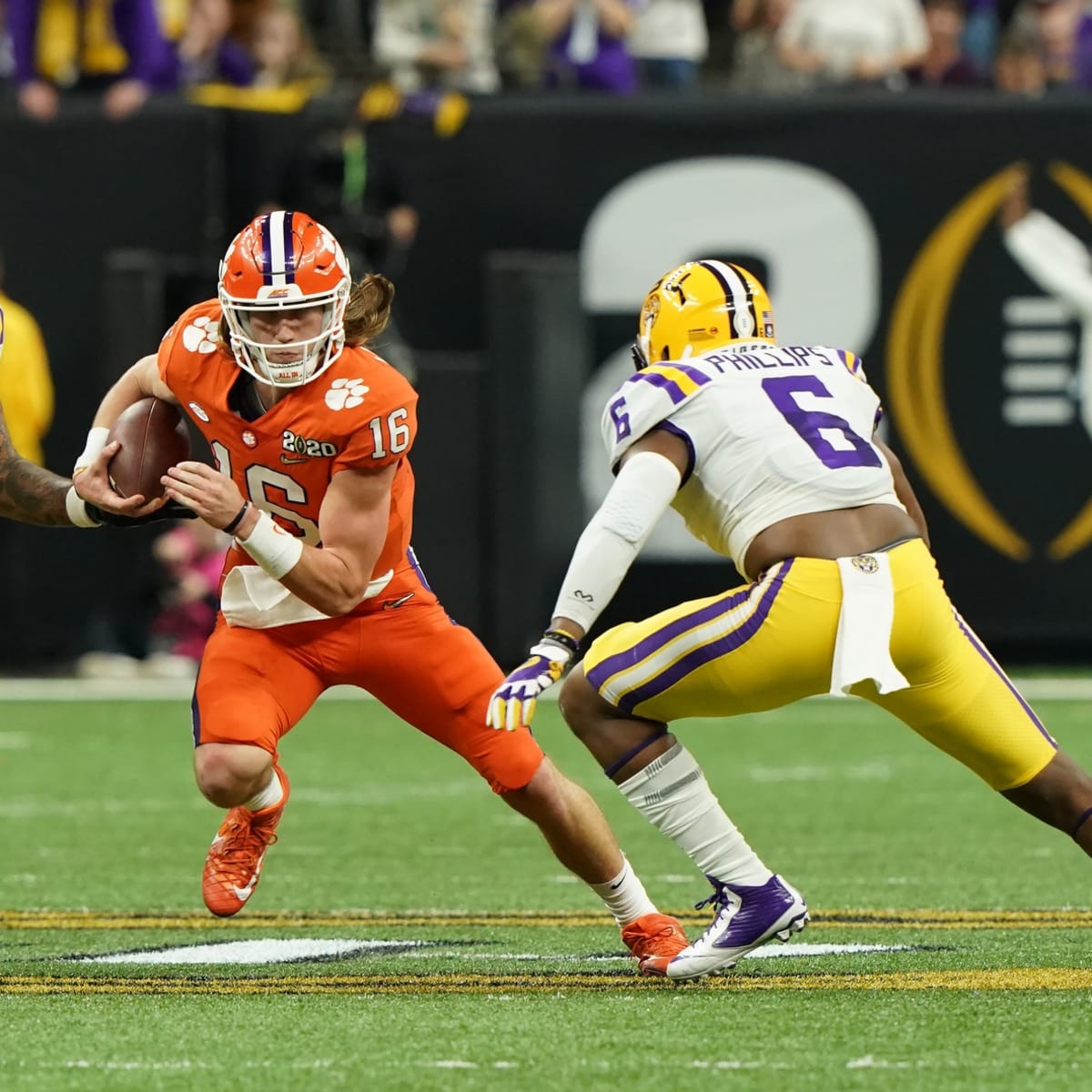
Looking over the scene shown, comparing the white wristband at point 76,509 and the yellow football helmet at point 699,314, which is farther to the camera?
the white wristband at point 76,509

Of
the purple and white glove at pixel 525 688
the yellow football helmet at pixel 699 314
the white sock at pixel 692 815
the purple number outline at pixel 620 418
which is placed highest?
Answer: the yellow football helmet at pixel 699 314

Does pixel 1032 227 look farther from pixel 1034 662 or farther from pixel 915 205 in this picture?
pixel 1034 662

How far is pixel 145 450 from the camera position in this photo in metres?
5.15

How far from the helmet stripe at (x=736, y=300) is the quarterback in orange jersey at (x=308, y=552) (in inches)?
27.3

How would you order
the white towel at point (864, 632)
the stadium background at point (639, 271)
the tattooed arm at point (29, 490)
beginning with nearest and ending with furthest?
the white towel at point (864, 632) < the tattooed arm at point (29, 490) < the stadium background at point (639, 271)

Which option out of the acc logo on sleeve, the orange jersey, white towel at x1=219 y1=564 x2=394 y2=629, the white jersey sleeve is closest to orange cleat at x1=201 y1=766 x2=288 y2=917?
white towel at x1=219 y1=564 x2=394 y2=629

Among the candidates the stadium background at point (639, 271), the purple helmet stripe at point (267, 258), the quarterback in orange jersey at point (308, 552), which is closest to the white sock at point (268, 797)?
the quarterback in orange jersey at point (308, 552)

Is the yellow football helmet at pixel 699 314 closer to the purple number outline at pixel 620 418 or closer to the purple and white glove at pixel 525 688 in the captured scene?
the purple number outline at pixel 620 418

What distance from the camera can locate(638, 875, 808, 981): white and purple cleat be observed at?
4676 millimetres

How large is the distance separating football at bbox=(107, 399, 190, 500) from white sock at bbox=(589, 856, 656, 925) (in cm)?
128

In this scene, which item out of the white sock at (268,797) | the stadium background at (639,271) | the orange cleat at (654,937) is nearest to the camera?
the orange cleat at (654,937)

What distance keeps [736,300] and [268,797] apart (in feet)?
4.96

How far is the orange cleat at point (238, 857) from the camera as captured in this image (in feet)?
17.0

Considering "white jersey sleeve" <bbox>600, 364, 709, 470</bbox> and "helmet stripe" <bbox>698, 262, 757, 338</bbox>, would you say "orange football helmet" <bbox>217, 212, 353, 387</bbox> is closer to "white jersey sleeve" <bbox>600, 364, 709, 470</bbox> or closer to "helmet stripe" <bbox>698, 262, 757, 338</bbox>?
"white jersey sleeve" <bbox>600, 364, 709, 470</bbox>
